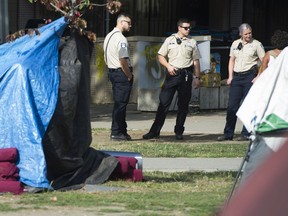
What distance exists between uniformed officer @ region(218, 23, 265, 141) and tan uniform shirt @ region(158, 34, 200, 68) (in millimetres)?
624

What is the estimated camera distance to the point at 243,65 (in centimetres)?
1262

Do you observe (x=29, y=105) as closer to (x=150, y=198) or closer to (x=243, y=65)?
Answer: (x=150, y=198)

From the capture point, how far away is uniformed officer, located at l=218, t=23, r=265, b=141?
41.2 ft

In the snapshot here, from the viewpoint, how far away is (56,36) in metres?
8.75

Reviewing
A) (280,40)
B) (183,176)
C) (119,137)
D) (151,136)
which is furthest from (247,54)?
(183,176)

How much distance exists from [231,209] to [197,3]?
2372 centimetres

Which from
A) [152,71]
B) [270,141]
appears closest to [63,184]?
[270,141]

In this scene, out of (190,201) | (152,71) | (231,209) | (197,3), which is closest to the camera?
(231,209)

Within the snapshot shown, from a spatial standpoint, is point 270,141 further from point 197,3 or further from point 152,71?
point 197,3

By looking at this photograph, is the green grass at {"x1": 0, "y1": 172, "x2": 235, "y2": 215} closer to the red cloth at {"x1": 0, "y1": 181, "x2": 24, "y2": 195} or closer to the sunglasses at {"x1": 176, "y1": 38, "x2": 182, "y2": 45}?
the red cloth at {"x1": 0, "y1": 181, "x2": 24, "y2": 195}

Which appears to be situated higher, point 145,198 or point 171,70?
point 171,70

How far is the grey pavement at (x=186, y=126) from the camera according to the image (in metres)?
10.1

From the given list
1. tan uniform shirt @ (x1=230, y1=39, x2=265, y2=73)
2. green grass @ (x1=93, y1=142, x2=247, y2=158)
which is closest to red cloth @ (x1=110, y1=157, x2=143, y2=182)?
green grass @ (x1=93, y1=142, x2=247, y2=158)

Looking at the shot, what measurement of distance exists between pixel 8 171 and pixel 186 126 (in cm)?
747
